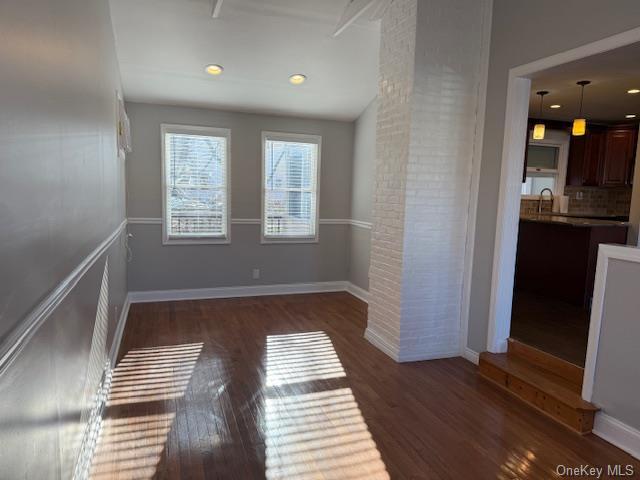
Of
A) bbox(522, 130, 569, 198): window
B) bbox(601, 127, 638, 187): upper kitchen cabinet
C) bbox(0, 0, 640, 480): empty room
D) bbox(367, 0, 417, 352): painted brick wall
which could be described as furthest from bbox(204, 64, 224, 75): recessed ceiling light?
bbox(601, 127, 638, 187): upper kitchen cabinet

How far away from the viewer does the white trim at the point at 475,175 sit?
3230 mm

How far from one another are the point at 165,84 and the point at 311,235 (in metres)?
2.53

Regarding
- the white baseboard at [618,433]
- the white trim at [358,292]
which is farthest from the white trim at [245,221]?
the white baseboard at [618,433]

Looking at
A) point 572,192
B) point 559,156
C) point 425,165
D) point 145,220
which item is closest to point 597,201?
point 572,192

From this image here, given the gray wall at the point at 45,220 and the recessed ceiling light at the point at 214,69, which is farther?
the recessed ceiling light at the point at 214,69

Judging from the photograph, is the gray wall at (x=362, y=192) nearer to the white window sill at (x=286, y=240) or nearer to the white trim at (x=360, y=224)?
the white trim at (x=360, y=224)

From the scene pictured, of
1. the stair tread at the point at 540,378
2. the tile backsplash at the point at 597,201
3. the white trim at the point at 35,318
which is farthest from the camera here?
the tile backsplash at the point at 597,201

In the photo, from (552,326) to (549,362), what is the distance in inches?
31.5

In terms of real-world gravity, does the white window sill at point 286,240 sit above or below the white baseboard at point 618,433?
above

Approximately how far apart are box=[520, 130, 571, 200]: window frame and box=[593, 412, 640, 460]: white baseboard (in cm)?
481

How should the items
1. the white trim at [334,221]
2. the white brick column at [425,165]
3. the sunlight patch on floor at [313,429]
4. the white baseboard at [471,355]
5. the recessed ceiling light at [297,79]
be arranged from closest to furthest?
the sunlight patch on floor at [313,429] < the white brick column at [425,165] < the white baseboard at [471,355] < the recessed ceiling light at [297,79] < the white trim at [334,221]

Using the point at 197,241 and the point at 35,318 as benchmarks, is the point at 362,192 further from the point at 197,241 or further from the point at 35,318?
the point at 35,318

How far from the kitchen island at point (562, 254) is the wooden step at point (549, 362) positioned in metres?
1.54

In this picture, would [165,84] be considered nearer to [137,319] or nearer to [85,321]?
Result: [137,319]
